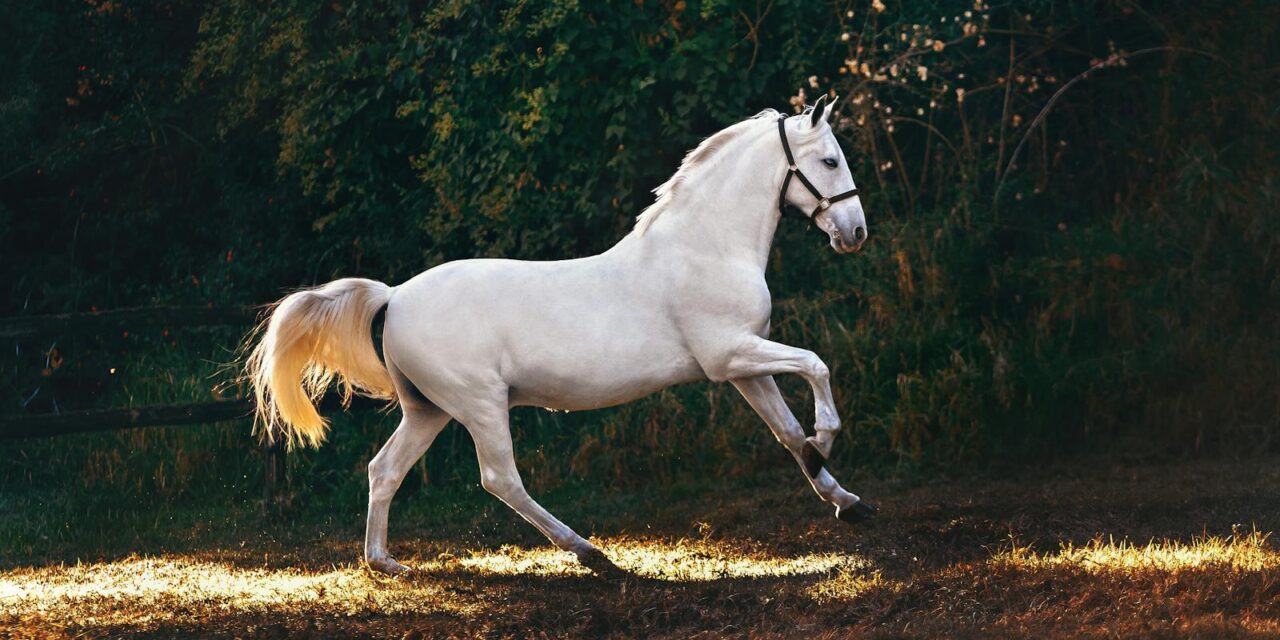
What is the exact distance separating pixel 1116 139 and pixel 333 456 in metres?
6.19

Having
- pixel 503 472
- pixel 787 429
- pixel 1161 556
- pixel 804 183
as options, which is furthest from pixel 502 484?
pixel 1161 556

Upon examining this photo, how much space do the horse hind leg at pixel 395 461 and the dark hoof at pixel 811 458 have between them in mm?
1716

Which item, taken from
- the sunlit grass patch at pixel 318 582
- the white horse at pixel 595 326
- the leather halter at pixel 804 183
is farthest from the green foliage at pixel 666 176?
the leather halter at pixel 804 183

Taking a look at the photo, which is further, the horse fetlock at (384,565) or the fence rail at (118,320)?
the fence rail at (118,320)

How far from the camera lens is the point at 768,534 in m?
7.46

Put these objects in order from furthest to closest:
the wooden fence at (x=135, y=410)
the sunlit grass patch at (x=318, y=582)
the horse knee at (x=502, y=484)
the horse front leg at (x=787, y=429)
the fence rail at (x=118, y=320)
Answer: the fence rail at (x=118, y=320), the wooden fence at (x=135, y=410), the horse front leg at (x=787, y=429), the horse knee at (x=502, y=484), the sunlit grass patch at (x=318, y=582)

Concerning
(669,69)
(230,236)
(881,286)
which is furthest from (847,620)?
(230,236)

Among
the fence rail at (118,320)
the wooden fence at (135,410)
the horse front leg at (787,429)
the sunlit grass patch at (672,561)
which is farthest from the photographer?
the fence rail at (118,320)

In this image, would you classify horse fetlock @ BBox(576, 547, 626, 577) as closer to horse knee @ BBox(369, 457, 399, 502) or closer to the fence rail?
horse knee @ BBox(369, 457, 399, 502)

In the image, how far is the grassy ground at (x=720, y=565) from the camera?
524 cm

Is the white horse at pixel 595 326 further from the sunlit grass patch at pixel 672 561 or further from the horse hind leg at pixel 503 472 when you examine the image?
the sunlit grass patch at pixel 672 561

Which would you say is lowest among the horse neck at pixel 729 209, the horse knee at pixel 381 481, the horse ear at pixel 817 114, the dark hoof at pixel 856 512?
the dark hoof at pixel 856 512

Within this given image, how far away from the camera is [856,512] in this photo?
6.77 meters

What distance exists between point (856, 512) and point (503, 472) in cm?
165
